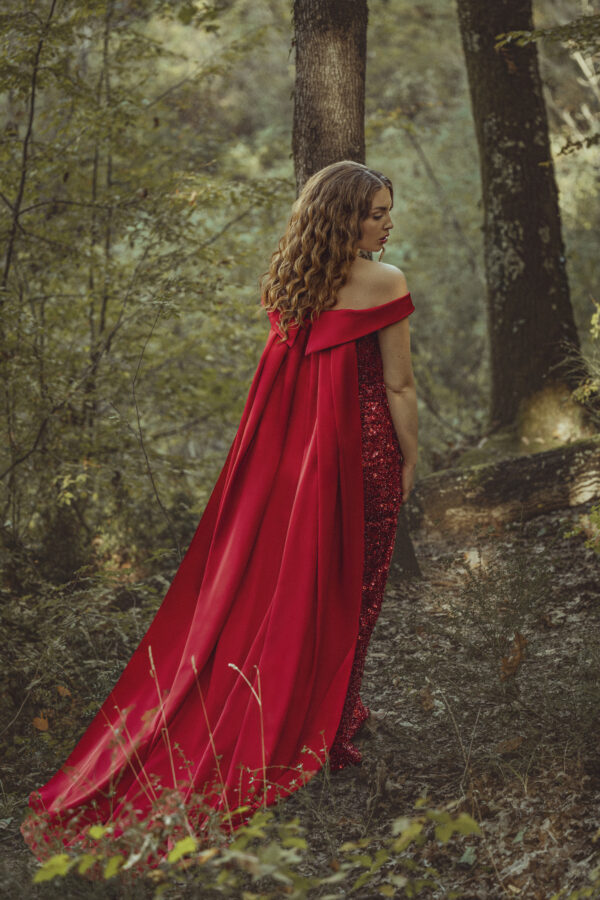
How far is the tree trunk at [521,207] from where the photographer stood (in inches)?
247

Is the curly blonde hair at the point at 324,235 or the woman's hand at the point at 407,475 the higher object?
the curly blonde hair at the point at 324,235

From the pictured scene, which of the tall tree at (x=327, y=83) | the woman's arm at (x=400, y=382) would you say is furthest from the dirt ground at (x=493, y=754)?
the tall tree at (x=327, y=83)

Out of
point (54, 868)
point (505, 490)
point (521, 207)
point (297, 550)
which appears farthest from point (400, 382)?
point (521, 207)

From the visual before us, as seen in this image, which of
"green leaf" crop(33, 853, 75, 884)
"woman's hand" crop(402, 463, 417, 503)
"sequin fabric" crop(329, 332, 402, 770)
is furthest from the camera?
"woman's hand" crop(402, 463, 417, 503)

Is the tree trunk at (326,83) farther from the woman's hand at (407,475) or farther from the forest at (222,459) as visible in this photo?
the woman's hand at (407,475)

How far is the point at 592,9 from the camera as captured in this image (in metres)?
12.8

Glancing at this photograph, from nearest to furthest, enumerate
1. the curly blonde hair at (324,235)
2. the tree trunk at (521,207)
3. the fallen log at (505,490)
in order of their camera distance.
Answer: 1. the curly blonde hair at (324,235)
2. the fallen log at (505,490)
3. the tree trunk at (521,207)

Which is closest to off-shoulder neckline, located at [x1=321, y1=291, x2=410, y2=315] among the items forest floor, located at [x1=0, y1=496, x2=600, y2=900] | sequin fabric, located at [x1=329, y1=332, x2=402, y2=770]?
sequin fabric, located at [x1=329, y1=332, x2=402, y2=770]

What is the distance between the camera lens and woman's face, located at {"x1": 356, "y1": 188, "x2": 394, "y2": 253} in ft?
10.1

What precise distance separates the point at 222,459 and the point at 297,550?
4.63m

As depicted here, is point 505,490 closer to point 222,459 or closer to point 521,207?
point 521,207

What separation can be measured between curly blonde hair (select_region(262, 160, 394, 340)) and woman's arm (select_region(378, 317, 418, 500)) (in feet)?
0.91

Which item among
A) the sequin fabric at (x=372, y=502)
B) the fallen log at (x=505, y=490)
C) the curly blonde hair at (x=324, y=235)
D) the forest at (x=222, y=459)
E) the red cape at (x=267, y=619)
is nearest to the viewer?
the forest at (x=222, y=459)

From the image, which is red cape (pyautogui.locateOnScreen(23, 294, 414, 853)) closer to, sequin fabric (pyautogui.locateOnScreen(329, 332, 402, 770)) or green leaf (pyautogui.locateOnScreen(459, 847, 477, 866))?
sequin fabric (pyautogui.locateOnScreen(329, 332, 402, 770))
